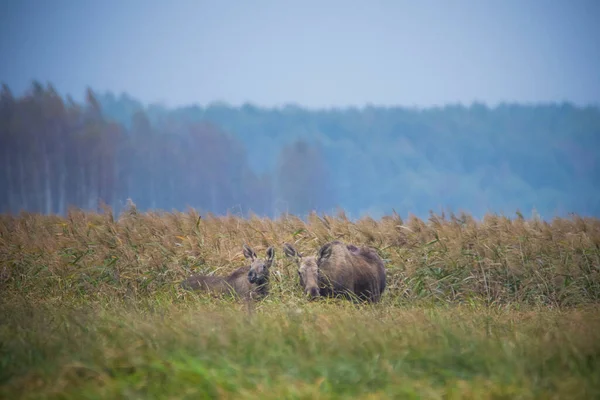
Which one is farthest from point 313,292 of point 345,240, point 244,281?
point 345,240

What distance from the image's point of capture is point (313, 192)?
2606 inches

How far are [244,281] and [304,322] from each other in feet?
14.9

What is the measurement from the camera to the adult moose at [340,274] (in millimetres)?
11477

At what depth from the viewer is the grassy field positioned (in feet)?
18.5

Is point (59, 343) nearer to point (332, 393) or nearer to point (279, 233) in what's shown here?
point (332, 393)

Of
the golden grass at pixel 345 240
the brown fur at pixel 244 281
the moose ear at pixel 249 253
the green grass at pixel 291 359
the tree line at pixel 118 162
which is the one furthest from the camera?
the tree line at pixel 118 162

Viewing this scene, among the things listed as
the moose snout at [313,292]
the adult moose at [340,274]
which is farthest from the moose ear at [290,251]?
the moose snout at [313,292]

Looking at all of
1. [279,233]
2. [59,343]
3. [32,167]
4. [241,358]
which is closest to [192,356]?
[241,358]

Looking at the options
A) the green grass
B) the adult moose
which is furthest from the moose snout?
the green grass

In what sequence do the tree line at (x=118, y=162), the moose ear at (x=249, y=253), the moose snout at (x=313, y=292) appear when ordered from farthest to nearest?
the tree line at (x=118, y=162) < the moose ear at (x=249, y=253) < the moose snout at (x=313, y=292)

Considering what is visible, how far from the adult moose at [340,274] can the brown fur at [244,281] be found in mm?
599

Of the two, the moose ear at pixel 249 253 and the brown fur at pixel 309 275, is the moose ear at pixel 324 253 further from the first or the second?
the moose ear at pixel 249 253

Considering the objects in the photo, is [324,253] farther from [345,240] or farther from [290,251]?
[345,240]

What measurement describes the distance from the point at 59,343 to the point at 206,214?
11.2m
